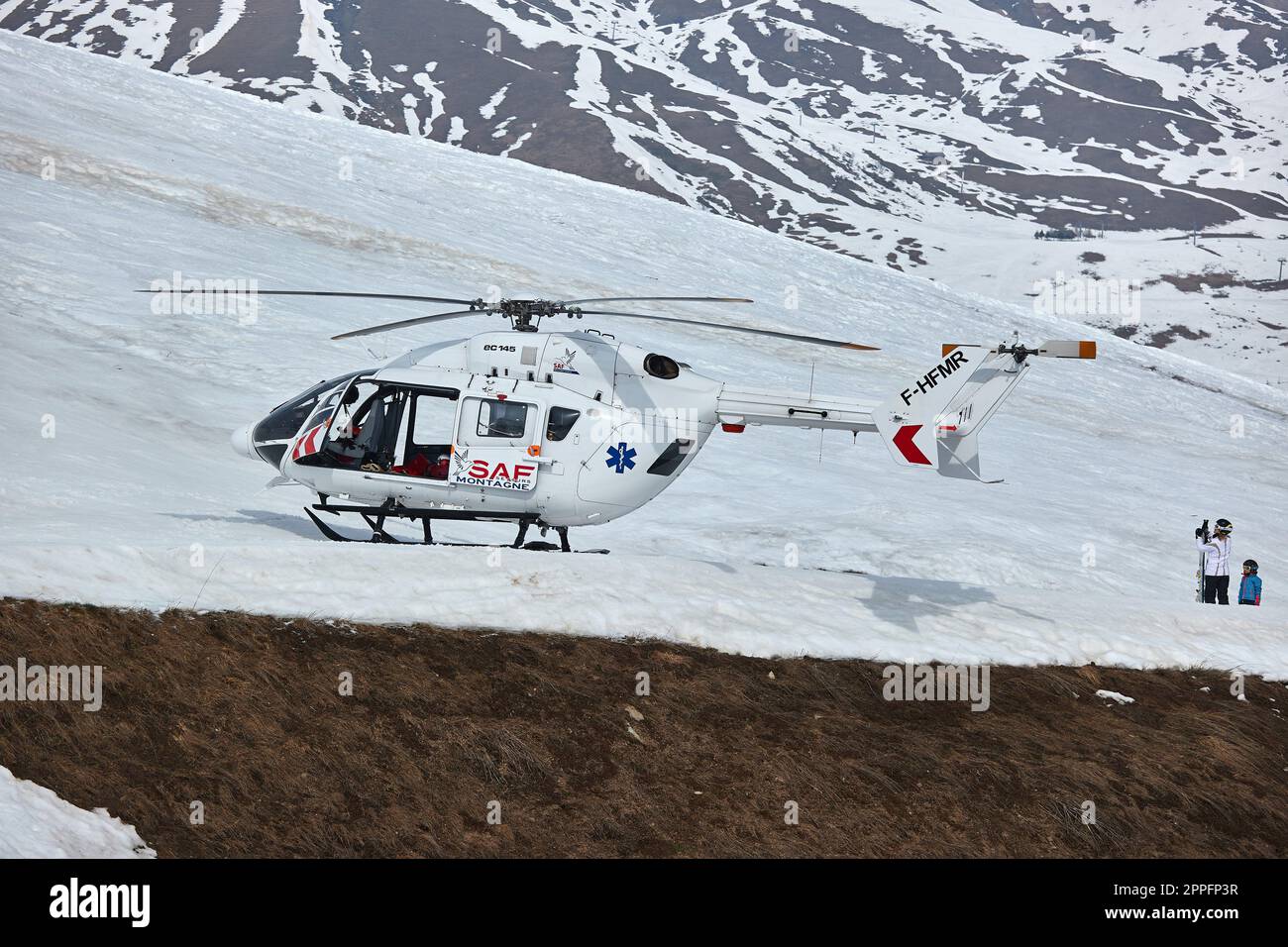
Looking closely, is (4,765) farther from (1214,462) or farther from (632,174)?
(632,174)

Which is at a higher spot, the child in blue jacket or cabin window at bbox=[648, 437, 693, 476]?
cabin window at bbox=[648, 437, 693, 476]

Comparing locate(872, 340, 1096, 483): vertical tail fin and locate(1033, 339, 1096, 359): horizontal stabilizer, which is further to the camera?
locate(872, 340, 1096, 483): vertical tail fin

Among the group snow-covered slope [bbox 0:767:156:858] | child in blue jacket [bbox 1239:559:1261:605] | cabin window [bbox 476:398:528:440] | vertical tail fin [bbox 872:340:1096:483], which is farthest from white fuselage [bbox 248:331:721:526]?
child in blue jacket [bbox 1239:559:1261:605]

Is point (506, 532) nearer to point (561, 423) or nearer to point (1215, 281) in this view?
point (561, 423)

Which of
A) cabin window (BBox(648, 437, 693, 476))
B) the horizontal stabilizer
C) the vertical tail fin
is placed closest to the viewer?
the horizontal stabilizer

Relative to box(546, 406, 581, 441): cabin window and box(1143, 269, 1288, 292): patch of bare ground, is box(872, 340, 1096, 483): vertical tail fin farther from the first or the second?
box(1143, 269, 1288, 292): patch of bare ground
